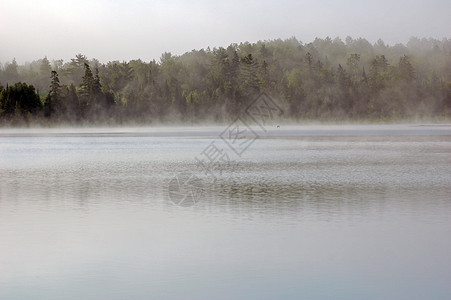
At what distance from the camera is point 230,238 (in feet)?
41.2

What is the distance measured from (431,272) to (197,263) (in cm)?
395

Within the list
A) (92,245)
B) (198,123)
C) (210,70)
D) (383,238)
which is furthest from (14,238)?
(210,70)

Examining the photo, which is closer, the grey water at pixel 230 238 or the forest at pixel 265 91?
the grey water at pixel 230 238

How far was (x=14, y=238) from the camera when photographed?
12.9m

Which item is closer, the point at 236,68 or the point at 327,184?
the point at 327,184

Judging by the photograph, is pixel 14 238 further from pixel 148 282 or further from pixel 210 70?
pixel 210 70

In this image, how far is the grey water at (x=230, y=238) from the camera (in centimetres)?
923

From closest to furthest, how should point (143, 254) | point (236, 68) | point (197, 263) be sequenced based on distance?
1. point (197, 263)
2. point (143, 254)
3. point (236, 68)

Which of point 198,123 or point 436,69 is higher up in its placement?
point 436,69

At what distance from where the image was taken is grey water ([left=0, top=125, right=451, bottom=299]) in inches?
363

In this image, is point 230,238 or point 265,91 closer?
point 230,238

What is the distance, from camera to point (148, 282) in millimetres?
9430

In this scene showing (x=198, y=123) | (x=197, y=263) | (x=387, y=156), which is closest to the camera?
(x=197, y=263)

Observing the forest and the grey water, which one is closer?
the grey water
